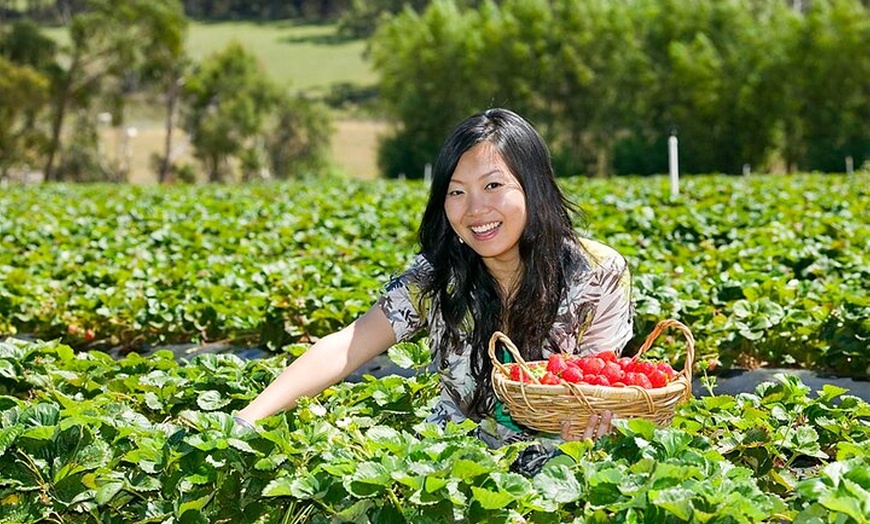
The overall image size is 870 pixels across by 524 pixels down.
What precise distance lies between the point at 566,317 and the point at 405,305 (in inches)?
15.7

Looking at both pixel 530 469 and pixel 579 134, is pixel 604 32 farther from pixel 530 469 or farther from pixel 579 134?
pixel 530 469

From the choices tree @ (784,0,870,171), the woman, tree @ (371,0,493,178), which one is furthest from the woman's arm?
tree @ (371,0,493,178)

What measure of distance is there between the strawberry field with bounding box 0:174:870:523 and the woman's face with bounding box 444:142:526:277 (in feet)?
1.70

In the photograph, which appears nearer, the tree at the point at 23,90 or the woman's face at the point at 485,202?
the woman's face at the point at 485,202

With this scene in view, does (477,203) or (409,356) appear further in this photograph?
(409,356)

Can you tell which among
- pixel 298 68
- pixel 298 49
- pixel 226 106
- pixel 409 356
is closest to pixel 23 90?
pixel 226 106

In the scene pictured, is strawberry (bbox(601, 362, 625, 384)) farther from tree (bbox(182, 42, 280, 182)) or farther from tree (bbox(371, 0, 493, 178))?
tree (bbox(182, 42, 280, 182))

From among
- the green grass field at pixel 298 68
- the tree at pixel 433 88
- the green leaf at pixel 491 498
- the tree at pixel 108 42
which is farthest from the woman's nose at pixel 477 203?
the green grass field at pixel 298 68

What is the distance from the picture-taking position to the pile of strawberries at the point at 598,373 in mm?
2670

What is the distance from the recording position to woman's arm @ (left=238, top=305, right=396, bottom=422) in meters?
2.86

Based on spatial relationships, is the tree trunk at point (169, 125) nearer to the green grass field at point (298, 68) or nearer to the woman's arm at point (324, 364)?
the green grass field at point (298, 68)

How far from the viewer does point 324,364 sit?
9.71ft

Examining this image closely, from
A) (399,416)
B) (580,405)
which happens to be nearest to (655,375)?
(580,405)

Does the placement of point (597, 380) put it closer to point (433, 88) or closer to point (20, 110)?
point (433, 88)
